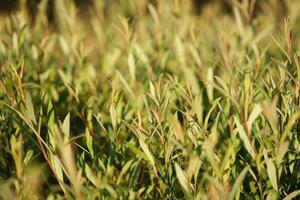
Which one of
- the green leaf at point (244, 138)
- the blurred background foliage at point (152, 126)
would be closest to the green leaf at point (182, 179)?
the blurred background foliage at point (152, 126)

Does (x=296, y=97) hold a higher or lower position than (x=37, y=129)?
lower

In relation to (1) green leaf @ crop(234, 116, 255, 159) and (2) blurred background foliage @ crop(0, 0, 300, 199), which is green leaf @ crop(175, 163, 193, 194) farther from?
(1) green leaf @ crop(234, 116, 255, 159)

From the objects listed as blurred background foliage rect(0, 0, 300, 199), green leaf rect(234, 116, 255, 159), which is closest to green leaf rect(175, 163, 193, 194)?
blurred background foliage rect(0, 0, 300, 199)

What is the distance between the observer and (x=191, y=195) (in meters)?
1.07

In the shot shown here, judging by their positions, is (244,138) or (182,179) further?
(244,138)

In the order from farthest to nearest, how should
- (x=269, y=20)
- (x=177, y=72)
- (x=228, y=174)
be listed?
1. (x=269, y=20)
2. (x=177, y=72)
3. (x=228, y=174)

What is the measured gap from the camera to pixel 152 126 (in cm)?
123

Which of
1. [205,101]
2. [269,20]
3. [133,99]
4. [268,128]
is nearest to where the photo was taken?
[268,128]

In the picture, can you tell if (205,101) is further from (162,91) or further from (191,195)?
(191,195)

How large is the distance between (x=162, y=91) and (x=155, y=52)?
0.63m

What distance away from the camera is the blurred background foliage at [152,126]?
1.09 meters

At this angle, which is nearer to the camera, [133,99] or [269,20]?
[133,99]

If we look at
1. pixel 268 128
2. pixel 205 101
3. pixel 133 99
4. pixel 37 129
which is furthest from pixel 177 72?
pixel 37 129

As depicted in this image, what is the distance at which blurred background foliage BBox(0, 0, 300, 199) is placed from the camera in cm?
109
